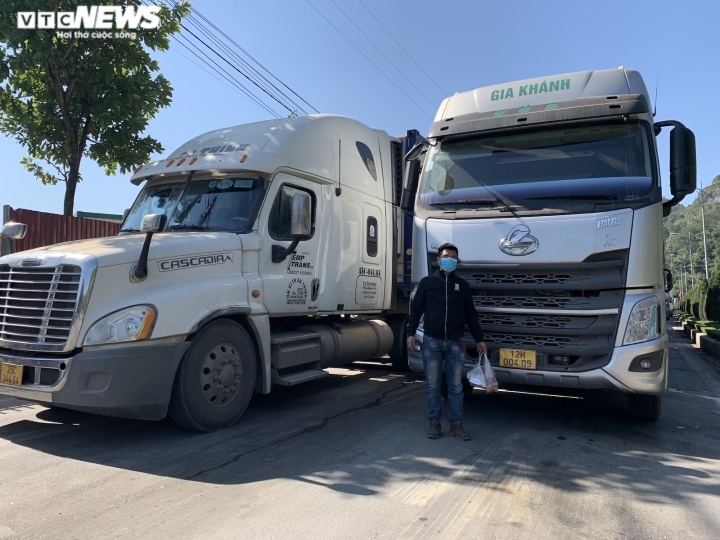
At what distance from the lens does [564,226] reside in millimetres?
5352

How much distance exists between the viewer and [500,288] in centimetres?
567

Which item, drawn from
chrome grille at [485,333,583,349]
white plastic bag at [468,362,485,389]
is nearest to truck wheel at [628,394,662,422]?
chrome grille at [485,333,583,349]

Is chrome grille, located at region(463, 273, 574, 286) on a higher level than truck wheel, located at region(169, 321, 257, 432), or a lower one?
higher

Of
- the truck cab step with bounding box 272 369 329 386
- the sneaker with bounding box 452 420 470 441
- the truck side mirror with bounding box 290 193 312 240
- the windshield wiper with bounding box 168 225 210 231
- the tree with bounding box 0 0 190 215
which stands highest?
the tree with bounding box 0 0 190 215

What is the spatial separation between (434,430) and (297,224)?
265 centimetres

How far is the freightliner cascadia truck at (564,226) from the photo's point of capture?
17.1 ft

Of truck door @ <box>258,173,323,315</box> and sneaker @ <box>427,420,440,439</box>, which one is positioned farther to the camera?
truck door @ <box>258,173,323,315</box>

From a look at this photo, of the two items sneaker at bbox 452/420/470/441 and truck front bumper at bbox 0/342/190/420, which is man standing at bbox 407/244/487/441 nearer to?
sneaker at bbox 452/420/470/441

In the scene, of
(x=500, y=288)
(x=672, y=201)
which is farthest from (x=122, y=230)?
(x=672, y=201)

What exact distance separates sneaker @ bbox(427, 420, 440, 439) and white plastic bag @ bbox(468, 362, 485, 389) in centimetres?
54

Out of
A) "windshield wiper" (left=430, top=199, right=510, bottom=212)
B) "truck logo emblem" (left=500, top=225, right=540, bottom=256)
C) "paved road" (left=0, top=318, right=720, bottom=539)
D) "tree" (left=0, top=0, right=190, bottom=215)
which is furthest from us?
"tree" (left=0, top=0, right=190, bottom=215)

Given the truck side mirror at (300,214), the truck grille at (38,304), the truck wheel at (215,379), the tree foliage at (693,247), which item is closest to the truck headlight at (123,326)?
the truck grille at (38,304)

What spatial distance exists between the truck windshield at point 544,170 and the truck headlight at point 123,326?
3247 millimetres

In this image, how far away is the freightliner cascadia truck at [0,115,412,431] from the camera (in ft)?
15.6
